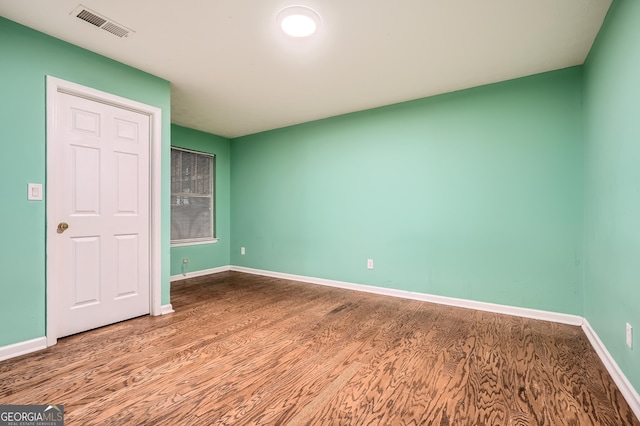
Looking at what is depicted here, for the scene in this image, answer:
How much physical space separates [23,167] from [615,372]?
13.9 feet

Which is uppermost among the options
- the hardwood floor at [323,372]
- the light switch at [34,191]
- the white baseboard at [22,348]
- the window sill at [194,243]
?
the light switch at [34,191]

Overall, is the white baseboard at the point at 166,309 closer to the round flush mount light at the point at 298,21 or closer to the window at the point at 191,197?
the window at the point at 191,197

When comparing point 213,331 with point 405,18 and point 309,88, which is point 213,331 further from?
point 405,18

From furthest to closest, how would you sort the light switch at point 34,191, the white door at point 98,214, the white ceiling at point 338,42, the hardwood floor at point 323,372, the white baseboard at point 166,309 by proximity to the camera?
the white baseboard at point 166,309
the white door at point 98,214
the light switch at point 34,191
the white ceiling at point 338,42
the hardwood floor at point 323,372

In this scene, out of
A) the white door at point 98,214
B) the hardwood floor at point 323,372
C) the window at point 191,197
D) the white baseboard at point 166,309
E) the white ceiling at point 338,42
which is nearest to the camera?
the hardwood floor at point 323,372

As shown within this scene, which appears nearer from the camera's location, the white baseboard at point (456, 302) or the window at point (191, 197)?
the white baseboard at point (456, 302)

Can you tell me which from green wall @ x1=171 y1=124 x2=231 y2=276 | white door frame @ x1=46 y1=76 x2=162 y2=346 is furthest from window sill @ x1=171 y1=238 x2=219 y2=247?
white door frame @ x1=46 y1=76 x2=162 y2=346

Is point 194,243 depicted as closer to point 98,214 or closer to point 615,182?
point 98,214

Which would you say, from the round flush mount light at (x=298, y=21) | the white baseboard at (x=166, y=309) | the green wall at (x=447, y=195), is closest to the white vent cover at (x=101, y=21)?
the round flush mount light at (x=298, y=21)

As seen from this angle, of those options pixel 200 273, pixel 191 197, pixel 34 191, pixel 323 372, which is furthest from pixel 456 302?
pixel 191 197

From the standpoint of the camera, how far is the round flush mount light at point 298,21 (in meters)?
1.98

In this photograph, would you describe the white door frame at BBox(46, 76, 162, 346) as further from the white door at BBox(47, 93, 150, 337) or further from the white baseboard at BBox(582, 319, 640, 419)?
the white baseboard at BBox(582, 319, 640, 419)

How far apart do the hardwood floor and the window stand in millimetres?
2078

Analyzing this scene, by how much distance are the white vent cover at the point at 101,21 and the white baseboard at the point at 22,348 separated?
239cm
